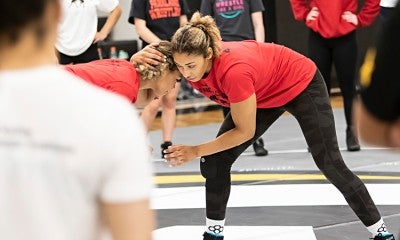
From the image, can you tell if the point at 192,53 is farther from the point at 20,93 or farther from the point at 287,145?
the point at 287,145

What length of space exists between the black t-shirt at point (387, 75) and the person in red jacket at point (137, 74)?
2.10 meters

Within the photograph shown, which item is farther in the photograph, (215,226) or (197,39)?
(215,226)

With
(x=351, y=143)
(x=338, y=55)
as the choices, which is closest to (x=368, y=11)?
(x=338, y=55)

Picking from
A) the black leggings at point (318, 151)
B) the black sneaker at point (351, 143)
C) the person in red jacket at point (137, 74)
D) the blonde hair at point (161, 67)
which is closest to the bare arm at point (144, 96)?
the person in red jacket at point (137, 74)

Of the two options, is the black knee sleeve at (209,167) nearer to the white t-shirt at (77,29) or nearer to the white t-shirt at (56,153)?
the white t-shirt at (56,153)

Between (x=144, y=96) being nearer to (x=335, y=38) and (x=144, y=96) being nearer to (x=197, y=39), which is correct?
(x=197, y=39)

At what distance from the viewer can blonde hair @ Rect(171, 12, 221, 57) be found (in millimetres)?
4188

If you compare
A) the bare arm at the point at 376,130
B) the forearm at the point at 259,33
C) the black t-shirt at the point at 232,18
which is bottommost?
the forearm at the point at 259,33

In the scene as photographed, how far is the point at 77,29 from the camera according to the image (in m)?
7.45

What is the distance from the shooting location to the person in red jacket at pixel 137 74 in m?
3.85

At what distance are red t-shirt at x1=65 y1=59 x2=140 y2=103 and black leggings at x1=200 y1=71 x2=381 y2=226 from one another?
756mm

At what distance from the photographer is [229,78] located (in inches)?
165

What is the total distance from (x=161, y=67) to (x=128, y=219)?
2576 millimetres

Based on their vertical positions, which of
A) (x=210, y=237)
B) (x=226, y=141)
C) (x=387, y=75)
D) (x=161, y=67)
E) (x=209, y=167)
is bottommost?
(x=210, y=237)
